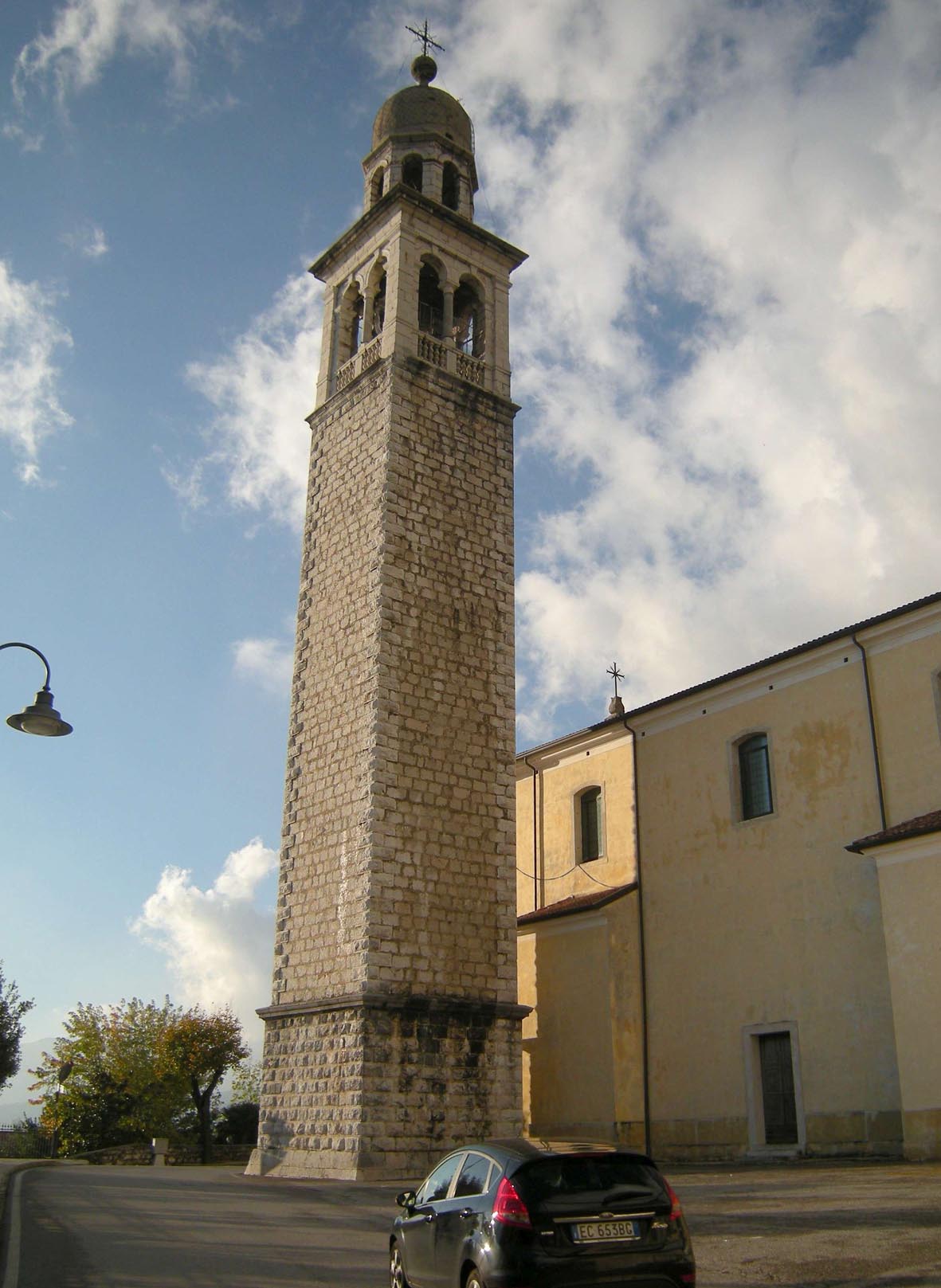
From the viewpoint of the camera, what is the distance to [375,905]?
19.5 metres

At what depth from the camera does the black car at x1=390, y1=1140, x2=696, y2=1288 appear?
6.99m

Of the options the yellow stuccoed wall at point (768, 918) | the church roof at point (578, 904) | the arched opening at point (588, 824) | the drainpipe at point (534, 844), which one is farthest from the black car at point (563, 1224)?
the drainpipe at point (534, 844)

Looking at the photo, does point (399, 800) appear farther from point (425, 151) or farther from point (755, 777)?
point (425, 151)

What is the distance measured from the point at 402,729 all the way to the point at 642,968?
804cm

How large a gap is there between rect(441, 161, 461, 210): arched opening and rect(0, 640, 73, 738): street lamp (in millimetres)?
20564

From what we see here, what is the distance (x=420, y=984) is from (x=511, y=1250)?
1285cm

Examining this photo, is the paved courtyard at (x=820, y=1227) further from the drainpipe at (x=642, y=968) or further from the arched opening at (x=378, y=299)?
the arched opening at (x=378, y=299)

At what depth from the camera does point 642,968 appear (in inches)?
952

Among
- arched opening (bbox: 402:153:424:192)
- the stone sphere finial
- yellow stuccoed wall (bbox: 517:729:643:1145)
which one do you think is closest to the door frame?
yellow stuccoed wall (bbox: 517:729:643:1145)

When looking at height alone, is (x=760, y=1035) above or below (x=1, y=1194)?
above

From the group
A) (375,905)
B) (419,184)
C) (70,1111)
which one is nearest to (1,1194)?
(375,905)

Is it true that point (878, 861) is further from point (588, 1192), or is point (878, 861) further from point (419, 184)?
point (419, 184)

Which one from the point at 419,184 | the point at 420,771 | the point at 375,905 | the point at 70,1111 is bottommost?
the point at 70,1111

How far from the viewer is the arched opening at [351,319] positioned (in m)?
27.4
